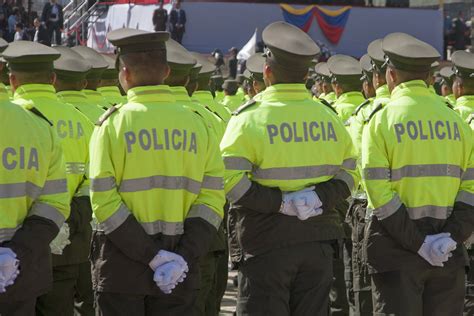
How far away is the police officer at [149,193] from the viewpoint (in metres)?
4.92

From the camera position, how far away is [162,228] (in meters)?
5.03

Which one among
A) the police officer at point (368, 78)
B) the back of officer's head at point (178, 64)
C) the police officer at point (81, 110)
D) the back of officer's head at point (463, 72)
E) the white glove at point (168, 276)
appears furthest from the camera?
the police officer at point (368, 78)

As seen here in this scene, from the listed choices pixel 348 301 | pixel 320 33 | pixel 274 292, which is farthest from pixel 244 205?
pixel 320 33

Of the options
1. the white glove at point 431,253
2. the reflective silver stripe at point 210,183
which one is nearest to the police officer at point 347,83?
the white glove at point 431,253

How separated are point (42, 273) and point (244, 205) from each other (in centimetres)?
125

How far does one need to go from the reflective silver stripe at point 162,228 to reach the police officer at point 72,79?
6.41 ft

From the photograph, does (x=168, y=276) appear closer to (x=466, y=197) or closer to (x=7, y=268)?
(x=7, y=268)

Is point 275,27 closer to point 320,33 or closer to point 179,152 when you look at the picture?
point 179,152

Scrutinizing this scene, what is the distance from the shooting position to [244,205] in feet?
18.4

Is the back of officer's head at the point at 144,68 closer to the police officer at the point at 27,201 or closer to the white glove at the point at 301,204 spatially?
the police officer at the point at 27,201

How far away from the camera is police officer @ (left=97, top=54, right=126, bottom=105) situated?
859cm

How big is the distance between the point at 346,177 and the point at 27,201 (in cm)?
187

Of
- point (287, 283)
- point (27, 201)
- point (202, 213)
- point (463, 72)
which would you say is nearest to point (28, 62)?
point (27, 201)

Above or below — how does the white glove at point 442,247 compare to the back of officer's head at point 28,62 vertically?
below
